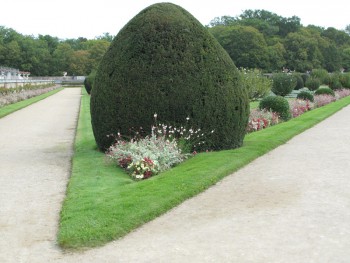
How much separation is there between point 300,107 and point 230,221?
1644 centimetres

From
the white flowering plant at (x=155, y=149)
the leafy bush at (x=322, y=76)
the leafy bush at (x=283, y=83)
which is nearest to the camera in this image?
the white flowering plant at (x=155, y=149)

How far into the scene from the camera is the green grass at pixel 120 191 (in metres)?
4.95

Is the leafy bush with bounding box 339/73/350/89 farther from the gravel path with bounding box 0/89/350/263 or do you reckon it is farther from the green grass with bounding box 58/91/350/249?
the gravel path with bounding box 0/89/350/263

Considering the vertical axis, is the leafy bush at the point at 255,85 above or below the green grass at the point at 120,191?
above

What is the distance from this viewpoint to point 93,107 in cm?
969

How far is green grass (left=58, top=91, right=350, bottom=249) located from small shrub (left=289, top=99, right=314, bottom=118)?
932 cm

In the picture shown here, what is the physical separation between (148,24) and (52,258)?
625 cm

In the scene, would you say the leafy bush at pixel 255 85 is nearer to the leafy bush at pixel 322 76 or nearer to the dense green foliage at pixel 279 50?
the leafy bush at pixel 322 76

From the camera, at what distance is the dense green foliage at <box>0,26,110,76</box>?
92.3 meters

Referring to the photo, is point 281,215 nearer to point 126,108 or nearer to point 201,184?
point 201,184

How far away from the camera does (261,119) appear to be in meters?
15.3

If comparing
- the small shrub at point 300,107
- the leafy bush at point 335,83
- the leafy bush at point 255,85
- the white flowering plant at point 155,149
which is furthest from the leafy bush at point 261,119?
the leafy bush at point 335,83

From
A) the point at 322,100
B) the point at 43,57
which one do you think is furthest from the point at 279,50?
the point at 322,100

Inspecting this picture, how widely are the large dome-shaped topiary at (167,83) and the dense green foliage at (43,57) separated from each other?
82.7 meters
